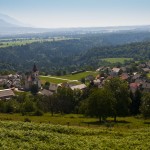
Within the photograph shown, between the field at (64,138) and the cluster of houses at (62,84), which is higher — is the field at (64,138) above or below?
above

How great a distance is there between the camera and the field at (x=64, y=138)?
102 ft

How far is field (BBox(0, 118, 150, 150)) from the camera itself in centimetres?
3111

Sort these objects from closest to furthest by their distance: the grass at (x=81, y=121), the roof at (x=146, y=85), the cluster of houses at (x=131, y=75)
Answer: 1. the grass at (x=81, y=121)
2. the roof at (x=146, y=85)
3. the cluster of houses at (x=131, y=75)

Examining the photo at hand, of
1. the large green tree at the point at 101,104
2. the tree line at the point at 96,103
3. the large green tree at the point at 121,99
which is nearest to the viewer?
the large green tree at the point at 101,104

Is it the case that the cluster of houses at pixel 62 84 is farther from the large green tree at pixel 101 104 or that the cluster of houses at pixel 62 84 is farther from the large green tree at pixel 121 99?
the large green tree at pixel 101 104

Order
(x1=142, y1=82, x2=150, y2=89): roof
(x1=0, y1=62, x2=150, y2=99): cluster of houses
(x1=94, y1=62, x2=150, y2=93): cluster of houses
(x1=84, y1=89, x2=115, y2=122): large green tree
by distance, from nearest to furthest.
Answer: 1. (x1=84, y1=89, x2=115, y2=122): large green tree
2. (x1=0, y1=62, x2=150, y2=99): cluster of houses
3. (x1=142, y1=82, x2=150, y2=89): roof
4. (x1=94, y1=62, x2=150, y2=93): cluster of houses

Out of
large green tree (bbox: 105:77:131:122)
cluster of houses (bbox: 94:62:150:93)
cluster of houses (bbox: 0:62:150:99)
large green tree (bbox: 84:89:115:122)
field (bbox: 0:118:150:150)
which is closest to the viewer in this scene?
field (bbox: 0:118:150:150)

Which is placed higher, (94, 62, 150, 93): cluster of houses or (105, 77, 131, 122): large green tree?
(105, 77, 131, 122): large green tree

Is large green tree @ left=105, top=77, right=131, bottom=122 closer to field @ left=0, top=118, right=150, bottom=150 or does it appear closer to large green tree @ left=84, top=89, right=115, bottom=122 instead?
large green tree @ left=84, top=89, right=115, bottom=122

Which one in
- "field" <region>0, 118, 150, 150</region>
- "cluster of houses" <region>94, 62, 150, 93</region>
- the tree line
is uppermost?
"field" <region>0, 118, 150, 150</region>

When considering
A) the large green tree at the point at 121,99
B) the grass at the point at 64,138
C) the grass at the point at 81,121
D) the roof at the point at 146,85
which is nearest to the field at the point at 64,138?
the grass at the point at 64,138

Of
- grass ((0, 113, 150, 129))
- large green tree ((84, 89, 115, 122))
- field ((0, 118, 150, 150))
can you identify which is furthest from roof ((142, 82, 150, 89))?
field ((0, 118, 150, 150))

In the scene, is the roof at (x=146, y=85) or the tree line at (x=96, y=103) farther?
the roof at (x=146, y=85)

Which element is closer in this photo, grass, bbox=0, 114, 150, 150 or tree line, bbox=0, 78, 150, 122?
grass, bbox=0, 114, 150, 150
